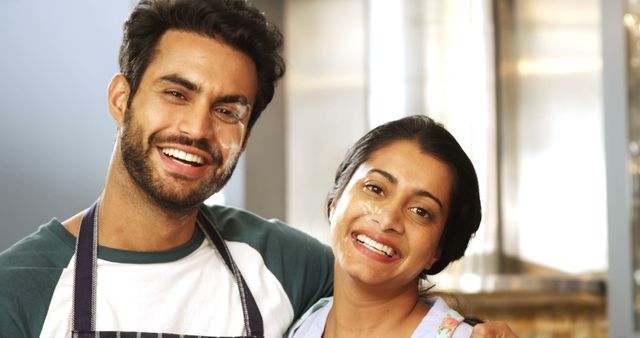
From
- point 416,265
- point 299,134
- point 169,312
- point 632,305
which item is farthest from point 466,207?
point 299,134

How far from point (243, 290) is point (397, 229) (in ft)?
1.13

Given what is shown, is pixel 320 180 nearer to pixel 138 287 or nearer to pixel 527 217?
pixel 527 217

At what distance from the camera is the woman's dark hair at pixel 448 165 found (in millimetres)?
1788

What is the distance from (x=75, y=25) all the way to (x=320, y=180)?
1.39 metres

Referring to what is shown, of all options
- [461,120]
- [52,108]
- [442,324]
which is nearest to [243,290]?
[442,324]

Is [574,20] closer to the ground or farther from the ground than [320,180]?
farther from the ground

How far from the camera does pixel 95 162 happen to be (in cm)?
285

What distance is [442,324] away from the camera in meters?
1.72

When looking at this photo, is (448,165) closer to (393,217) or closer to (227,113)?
(393,217)

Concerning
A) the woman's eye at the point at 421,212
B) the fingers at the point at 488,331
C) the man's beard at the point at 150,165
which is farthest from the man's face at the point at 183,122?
the fingers at the point at 488,331

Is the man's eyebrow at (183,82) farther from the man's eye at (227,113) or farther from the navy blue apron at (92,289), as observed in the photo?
the navy blue apron at (92,289)

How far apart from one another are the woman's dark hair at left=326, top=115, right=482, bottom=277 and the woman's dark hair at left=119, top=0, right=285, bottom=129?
0.26 meters

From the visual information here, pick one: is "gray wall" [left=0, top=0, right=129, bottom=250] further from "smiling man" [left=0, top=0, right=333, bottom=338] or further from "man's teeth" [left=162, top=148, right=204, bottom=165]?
"man's teeth" [left=162, top=148, right=204, bottom=165]

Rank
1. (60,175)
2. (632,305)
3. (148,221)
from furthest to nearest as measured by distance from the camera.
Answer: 1. (632,305)
2. (60,175)
3. (148,221)
